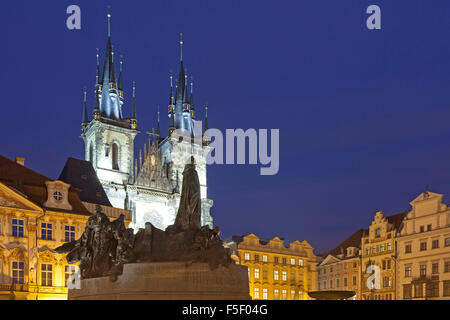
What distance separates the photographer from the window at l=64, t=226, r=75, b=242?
37.2m

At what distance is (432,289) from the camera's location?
1831 inches

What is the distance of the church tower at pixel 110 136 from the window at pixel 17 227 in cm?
2616

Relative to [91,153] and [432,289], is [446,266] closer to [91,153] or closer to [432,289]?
[432,289]

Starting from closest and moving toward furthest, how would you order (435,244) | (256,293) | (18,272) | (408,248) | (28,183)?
1. (18,272)
2. (28,183)
3. (435,244)
4. (408,248)
5. (256,293)

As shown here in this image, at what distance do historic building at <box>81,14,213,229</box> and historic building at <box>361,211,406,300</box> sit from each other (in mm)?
18561

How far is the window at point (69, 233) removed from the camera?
37.2m

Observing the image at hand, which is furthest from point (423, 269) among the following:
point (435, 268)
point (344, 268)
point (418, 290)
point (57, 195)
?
point (57, 195)

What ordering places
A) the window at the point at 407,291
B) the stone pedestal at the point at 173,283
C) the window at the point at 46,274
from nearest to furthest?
the stone pedestal at the point at 173,283 → the window at the point at 46,274 → the window at the point at 407,291

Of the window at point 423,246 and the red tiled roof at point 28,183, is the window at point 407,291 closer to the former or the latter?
the window at point 423,246

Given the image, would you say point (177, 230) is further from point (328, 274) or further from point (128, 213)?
point (328, 274)

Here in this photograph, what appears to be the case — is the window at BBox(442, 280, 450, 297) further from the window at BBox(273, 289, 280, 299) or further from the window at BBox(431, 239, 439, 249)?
the window at BBox(273, 289, 280, 299)

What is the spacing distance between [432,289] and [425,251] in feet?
10.1

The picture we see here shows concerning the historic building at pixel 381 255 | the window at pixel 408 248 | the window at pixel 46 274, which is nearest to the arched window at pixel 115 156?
the historic building at pixel 381 255
